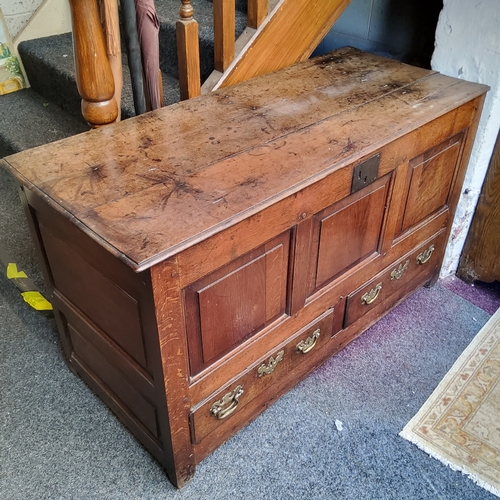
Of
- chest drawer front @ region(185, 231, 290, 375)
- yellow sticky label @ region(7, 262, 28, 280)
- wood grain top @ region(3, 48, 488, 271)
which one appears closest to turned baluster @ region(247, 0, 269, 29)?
wood grain top @ region(3, 48, 488, 271)

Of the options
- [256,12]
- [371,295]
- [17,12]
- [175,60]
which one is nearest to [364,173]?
[371,295]

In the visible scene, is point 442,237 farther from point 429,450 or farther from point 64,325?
point 64,325

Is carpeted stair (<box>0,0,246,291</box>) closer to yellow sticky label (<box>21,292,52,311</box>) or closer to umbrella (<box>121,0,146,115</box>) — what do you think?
yellow sticky label (<box>21,292,52,311</box>)

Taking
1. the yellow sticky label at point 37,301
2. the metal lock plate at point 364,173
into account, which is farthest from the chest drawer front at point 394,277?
the yellow sticky label at point 37,301

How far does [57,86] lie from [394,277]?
153 centimetres

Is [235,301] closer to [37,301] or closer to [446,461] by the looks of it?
[446,461]

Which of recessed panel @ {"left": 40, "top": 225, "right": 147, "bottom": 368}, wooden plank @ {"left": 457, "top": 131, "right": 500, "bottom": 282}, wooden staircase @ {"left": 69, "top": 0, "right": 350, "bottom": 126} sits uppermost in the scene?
wooden staircase @ {"left": 69, "top": 0, "right": 350, "bottom": 126}

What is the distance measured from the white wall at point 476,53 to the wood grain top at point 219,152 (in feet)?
0.25

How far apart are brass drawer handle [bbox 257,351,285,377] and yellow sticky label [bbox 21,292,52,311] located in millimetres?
827

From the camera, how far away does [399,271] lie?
161cm

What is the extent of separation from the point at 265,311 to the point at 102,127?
585mm

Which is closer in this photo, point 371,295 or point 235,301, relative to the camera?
point 235,301

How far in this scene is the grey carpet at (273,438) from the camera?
1255mm

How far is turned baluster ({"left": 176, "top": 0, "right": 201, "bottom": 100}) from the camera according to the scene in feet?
4.24
